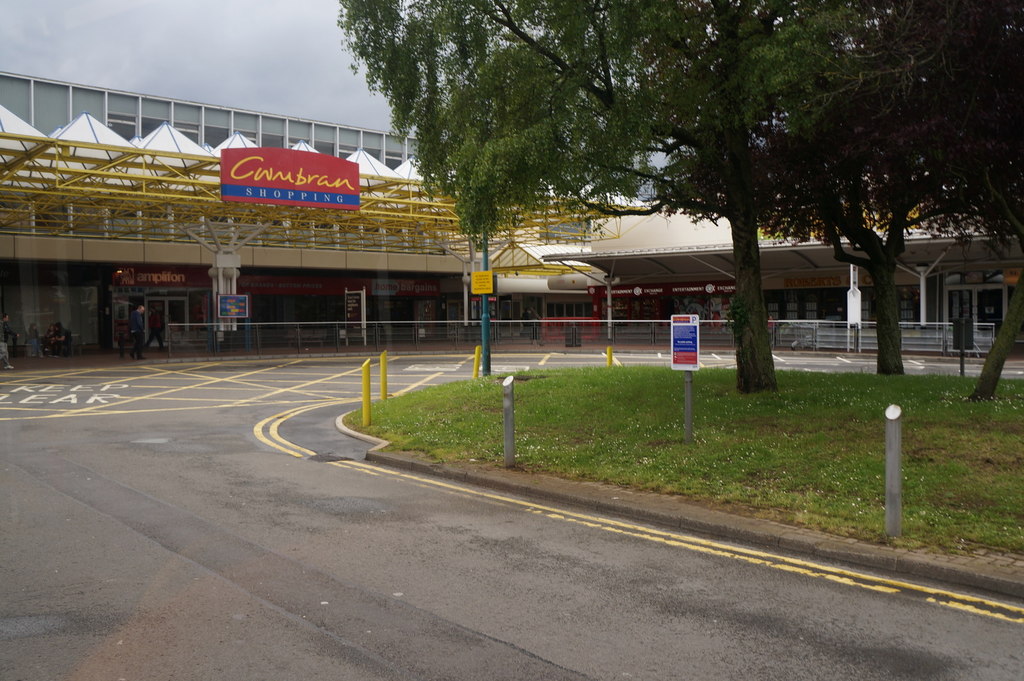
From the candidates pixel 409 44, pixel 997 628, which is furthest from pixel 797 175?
pixel 997 628

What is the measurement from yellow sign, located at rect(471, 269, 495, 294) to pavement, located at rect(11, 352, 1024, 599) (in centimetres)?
879

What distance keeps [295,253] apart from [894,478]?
3859 centimetres

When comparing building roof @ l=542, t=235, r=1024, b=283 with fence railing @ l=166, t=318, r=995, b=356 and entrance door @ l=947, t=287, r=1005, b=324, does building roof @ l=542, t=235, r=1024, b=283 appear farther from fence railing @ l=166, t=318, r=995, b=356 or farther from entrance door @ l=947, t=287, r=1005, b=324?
fence railing @ l=166, t=318, r=995, b=356

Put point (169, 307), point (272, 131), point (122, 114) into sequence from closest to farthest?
1. point (169, 307)
2. point (122, 114)
3. point (272, 131)

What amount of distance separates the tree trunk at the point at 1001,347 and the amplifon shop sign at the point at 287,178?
21.3 meters

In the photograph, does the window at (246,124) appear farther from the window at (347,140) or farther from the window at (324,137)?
the window at (347,140)

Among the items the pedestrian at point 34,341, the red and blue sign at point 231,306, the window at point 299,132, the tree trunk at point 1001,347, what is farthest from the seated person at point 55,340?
the tree trunk at point 1001,347

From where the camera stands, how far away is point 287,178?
2712cm

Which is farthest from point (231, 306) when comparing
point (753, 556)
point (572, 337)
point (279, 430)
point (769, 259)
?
point (753, 556)

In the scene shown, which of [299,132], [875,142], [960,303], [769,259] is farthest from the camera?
[299,132]

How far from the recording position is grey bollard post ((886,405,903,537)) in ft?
21.9

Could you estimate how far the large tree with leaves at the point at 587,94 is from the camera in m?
10.9

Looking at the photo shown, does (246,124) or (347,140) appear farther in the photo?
(347,140)

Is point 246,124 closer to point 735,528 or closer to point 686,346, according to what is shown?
point 686,346
